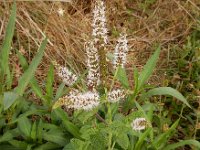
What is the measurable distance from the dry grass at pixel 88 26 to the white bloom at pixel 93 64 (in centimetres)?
79

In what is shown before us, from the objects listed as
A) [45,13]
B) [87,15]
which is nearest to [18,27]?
[45,13]

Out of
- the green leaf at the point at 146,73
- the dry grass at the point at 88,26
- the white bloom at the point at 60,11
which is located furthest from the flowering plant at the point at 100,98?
the white bloom at the point at 60,11

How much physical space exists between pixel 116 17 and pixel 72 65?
661 mm

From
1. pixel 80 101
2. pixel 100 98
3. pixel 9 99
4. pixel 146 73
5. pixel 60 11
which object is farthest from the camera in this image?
pixel 60 11

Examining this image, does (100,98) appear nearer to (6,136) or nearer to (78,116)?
(78,116)

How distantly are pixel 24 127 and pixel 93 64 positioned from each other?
A: 47cm

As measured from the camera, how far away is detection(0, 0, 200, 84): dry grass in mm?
2174

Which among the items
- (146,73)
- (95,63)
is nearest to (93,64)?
(95,63)

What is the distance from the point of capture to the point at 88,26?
2500mm

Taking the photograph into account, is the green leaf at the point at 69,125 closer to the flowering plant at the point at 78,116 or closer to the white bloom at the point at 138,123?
the flowering plant at the point at 78,116

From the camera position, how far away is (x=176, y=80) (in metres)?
2.27

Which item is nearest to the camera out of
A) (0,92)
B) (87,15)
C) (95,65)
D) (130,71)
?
(95,65)

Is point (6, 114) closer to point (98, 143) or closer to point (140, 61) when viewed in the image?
point (98, 143)

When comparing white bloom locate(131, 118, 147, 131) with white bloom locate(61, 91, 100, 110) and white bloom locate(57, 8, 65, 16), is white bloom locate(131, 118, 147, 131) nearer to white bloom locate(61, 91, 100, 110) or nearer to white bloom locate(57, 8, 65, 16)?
white bloom locate(61, 91, 100, 110)
